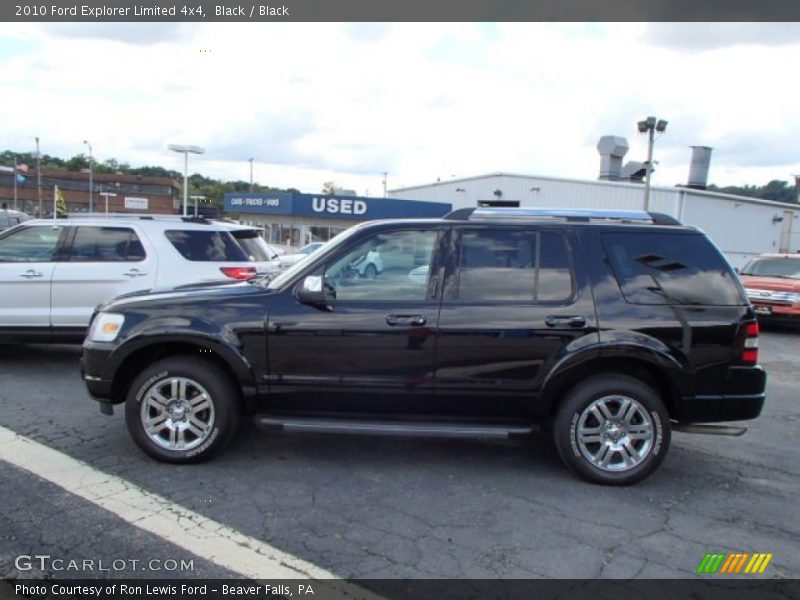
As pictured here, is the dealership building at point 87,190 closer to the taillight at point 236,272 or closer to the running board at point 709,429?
the taillight at point 236,272

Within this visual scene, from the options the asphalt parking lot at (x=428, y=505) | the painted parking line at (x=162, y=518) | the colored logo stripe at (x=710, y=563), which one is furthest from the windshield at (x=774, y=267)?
the painted parking line at (x=162, y=518)

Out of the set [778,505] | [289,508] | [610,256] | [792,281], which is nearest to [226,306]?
[289,508]

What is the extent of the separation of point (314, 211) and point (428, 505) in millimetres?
35116

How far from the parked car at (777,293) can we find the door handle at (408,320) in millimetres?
10168

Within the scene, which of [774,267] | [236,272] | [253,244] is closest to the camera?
[236,272]

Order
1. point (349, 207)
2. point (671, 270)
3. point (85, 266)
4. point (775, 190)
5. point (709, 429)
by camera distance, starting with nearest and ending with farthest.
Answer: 1. point (671, 270)
2. point (709, 429)
3. point (85, 266)
4. point (349, 207)
5. point (775, 190)

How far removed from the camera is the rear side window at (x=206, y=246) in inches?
288

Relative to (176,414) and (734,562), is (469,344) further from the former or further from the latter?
(176,414)

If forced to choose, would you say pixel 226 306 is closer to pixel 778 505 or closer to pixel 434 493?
pixel 434 493

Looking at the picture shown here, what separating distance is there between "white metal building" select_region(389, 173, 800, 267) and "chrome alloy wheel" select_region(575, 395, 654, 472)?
23006mm

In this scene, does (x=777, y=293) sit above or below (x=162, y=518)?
above

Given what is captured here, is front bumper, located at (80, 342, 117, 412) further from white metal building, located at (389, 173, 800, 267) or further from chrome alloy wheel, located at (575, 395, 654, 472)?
white metal building, located at (389, 173, 800, 267)

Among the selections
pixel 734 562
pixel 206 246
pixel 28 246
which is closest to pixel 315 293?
pixel 734 562

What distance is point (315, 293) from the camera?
425 centimetres
